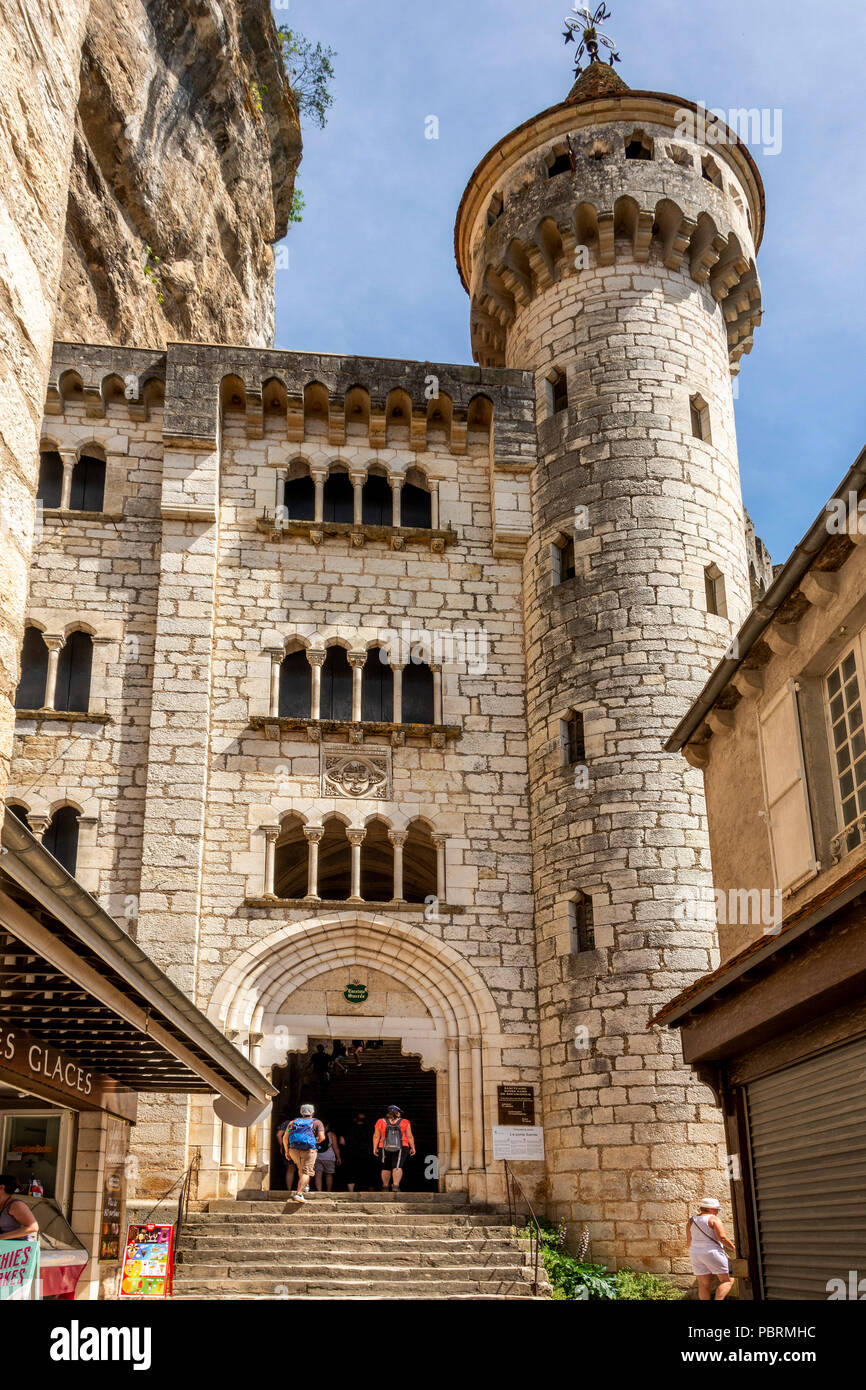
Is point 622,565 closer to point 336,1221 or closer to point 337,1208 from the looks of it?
point 337,1208

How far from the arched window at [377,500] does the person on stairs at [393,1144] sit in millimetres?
9169

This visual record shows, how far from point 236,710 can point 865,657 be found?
11189 mm

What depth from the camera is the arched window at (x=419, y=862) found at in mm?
18047

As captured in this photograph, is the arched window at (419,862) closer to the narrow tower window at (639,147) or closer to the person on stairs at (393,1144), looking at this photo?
the person on stairs at (393,1144)

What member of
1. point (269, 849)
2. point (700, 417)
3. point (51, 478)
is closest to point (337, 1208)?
point (269, 849)

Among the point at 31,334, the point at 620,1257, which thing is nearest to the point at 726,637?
the point at 620,1257

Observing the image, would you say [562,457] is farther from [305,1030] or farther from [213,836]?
[305,1030]

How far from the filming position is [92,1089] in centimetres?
970

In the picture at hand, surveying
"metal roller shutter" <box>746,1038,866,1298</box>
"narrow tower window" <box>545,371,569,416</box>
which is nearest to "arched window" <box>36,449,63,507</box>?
"narrow tower window" <box>545,371,569,416</box>

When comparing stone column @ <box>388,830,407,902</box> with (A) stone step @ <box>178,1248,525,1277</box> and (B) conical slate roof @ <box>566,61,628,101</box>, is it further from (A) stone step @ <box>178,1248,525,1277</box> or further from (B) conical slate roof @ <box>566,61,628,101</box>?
(B) conical slate roof @ <box>566,61,628,101</box>

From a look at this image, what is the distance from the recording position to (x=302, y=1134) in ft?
48.9

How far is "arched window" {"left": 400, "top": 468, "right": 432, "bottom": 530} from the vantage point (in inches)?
798

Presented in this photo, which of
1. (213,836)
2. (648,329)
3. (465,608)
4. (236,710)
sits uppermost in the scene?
(648,329)

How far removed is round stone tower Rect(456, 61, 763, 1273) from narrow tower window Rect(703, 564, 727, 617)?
52 mm
